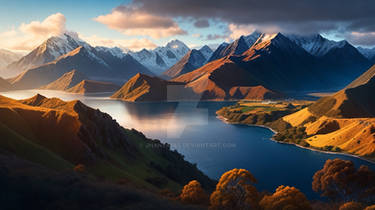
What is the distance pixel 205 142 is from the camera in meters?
176

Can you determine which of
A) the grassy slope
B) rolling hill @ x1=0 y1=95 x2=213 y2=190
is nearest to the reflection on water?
the grassy slope

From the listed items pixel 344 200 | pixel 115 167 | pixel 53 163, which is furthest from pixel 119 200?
pixel 344 200

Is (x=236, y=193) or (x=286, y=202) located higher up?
(x=236, y=193)

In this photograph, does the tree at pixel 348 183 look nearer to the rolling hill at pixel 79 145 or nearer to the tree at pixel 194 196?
the rolling hill at pixel 79 145

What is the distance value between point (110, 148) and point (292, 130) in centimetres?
14250

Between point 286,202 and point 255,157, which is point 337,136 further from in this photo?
point 286,202

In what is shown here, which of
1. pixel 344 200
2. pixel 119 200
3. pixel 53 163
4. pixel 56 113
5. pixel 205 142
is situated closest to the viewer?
pixel 119 200

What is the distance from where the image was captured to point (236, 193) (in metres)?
51.7

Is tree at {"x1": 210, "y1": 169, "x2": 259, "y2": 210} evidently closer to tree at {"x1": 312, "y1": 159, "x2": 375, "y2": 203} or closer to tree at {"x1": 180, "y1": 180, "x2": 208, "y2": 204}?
tree at {"x1": 180, "y1": 180, "x2": 208, "y2": 204}

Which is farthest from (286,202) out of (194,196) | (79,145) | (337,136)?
(337,136)

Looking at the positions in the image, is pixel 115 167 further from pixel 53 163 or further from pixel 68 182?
pixel 68 182

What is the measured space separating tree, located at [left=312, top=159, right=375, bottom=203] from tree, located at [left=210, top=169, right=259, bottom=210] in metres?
36.5

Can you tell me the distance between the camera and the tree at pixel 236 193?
5022 cm

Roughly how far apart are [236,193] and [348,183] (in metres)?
40.8
